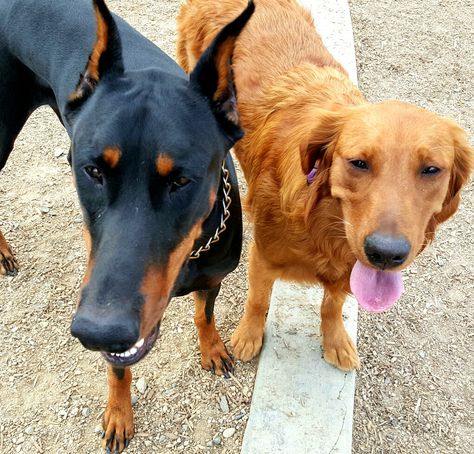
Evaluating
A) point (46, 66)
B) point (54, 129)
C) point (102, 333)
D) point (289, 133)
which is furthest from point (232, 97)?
point (54, 129)

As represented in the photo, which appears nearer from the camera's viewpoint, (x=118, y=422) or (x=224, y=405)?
(x=118, y=422)

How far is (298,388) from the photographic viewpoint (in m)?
3.22

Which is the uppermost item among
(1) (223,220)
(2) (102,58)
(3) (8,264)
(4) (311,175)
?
(2) (102,58)

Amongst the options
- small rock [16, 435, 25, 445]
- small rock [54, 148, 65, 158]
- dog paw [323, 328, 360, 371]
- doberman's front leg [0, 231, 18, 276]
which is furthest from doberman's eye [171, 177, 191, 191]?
small rock [54, 148, 65, 158]

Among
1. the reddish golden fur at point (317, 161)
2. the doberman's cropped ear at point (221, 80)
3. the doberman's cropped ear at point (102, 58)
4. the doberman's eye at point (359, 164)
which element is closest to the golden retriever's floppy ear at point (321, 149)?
the reddish golden fur at point (317, 161)

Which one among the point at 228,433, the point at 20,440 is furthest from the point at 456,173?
the point at 20,440

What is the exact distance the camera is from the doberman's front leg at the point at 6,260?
386 cm

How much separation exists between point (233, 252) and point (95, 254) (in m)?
1.08

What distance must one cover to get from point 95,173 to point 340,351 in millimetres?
2036

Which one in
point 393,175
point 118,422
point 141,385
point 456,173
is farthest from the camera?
point 141,385

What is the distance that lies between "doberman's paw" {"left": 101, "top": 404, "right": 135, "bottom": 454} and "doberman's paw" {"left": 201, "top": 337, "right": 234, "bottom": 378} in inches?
22.8

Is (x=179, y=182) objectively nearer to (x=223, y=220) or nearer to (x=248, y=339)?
A: (x=223, y=220)

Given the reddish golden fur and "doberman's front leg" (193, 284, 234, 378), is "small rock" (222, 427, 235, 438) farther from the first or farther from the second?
the reddish golden fur

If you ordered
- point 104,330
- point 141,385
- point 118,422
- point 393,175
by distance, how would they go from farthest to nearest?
1. point 141,385
2. point 118,422
3. point 393,175
4. point 104,330
